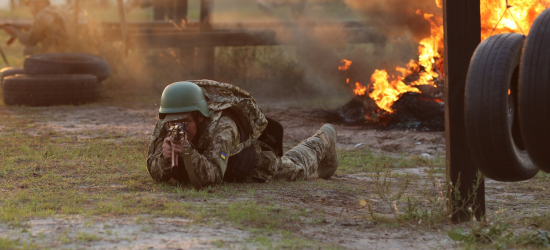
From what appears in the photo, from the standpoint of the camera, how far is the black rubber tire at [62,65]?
12.8 meters

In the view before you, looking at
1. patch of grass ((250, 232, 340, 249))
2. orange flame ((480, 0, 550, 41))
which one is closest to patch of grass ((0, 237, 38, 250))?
patch of grass ((250, 232, 340, 249))

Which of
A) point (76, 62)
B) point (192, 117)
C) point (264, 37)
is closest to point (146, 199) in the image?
point (192, 117)

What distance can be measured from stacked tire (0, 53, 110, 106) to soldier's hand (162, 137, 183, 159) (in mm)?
7986

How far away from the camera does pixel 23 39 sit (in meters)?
15.6

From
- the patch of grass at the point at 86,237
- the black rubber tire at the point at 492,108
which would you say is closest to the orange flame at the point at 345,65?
the black rubber tire at the point at 492,108

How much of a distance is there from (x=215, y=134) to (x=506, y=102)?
2.40 m

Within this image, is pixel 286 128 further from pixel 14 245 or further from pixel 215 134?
pixel 14 245

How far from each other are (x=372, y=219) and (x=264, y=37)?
34.5ft

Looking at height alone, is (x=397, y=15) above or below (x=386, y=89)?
above

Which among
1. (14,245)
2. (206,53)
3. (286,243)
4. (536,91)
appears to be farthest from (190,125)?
(206,53)

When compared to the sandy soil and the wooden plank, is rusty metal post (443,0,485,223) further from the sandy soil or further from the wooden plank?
the wooden plank

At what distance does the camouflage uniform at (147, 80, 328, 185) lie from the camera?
505 cm

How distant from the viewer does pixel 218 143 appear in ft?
16.7

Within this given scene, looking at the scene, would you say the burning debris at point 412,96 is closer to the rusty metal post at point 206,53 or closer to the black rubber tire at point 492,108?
the rusty metal post at point 206,53
